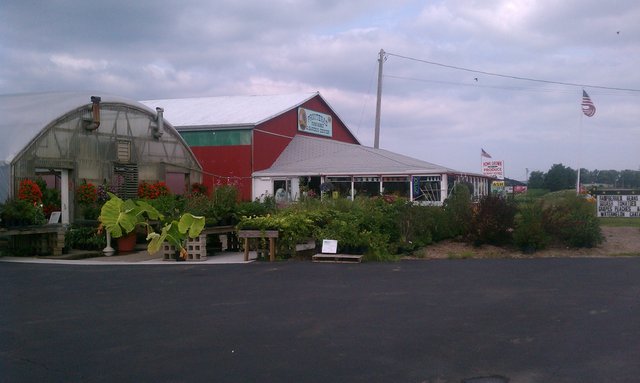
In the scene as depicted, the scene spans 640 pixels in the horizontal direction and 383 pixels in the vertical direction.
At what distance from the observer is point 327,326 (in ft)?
28.6

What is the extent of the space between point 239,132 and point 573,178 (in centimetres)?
4221

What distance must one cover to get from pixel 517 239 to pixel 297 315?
10.3 metres

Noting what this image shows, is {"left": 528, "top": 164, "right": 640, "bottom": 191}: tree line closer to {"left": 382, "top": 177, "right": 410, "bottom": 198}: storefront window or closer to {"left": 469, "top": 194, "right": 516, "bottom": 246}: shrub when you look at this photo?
{"left": 382, "top": 177, "right": 410, "bottom": 198}: storefront window

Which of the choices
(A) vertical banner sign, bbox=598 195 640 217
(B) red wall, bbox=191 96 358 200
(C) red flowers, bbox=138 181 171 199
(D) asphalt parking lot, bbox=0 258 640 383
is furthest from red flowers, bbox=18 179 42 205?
(A) vertical banner sign, bbox=598 195 640 217

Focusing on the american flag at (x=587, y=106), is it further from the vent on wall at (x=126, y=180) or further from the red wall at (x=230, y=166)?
the vent on wall at (x=126, y=180)

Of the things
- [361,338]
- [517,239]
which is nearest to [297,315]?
[361,338]

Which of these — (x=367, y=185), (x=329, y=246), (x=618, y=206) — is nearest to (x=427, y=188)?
(x=367, y=185)

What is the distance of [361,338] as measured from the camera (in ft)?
26.3

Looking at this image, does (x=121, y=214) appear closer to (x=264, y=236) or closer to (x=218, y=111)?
(x=264, y=236)

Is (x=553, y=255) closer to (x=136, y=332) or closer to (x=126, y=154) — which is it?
(x=136, y=332)

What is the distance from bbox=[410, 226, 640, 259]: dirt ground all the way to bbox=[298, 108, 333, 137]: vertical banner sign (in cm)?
2240

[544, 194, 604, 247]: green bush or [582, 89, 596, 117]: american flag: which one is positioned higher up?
[582, 89, 596, 117]: american flag

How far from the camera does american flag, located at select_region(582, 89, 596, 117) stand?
35.5 metres

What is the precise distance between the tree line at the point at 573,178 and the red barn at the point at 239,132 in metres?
24.9
